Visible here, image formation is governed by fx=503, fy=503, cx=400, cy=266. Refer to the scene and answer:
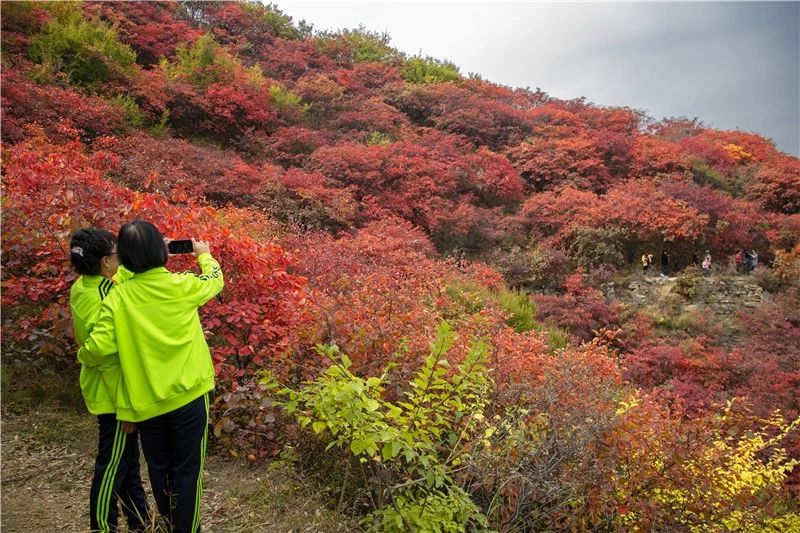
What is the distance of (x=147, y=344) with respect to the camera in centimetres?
Result: 220

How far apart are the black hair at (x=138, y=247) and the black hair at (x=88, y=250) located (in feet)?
0.75

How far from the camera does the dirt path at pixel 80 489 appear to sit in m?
2.97

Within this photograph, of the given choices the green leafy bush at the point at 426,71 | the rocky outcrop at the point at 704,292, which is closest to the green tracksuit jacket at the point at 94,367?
the rocky outcrop at the point at 704,292

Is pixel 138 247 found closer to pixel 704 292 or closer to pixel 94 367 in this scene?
pixel 94 367

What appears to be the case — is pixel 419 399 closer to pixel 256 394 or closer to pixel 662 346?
pixel 256 394

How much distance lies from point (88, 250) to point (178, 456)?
104cm

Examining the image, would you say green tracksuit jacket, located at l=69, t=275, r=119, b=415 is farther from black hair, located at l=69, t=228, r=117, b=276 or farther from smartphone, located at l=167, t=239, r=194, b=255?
smartphone, located at l=167, t=239, r=194, b=255

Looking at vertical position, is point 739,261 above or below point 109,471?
above

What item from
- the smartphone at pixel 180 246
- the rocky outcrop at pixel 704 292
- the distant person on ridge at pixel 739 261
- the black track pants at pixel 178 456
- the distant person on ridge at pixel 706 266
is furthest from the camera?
the distant person on ridge at pixel 739 261

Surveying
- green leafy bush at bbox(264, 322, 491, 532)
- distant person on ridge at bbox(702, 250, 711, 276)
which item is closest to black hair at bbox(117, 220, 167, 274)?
green leafy bush at bbox(264, 322, 491, 532)

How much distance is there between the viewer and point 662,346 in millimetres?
10203

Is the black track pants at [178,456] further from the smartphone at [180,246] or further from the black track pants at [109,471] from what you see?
the smartphone at [180,246]

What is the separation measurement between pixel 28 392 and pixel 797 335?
12748mm

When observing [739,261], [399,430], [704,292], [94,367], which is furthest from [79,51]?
[739,261]
